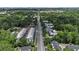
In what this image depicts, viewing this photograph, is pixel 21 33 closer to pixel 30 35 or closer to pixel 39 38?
pixel 30 35

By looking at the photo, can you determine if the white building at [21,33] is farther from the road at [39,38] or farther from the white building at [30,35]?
the road at [39,38]

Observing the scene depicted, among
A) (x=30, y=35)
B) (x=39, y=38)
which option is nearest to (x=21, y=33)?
(x=30, y=35)

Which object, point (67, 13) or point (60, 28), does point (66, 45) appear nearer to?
point (60, 28)

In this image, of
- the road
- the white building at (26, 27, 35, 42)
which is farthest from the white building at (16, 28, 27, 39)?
the road

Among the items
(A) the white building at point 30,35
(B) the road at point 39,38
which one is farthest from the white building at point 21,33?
(B) the road at point 39,38

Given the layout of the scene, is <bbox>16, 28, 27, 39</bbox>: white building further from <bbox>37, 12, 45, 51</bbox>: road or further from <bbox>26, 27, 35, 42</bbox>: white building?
<bbox>37, 12, 45, 51</bbox>: road
